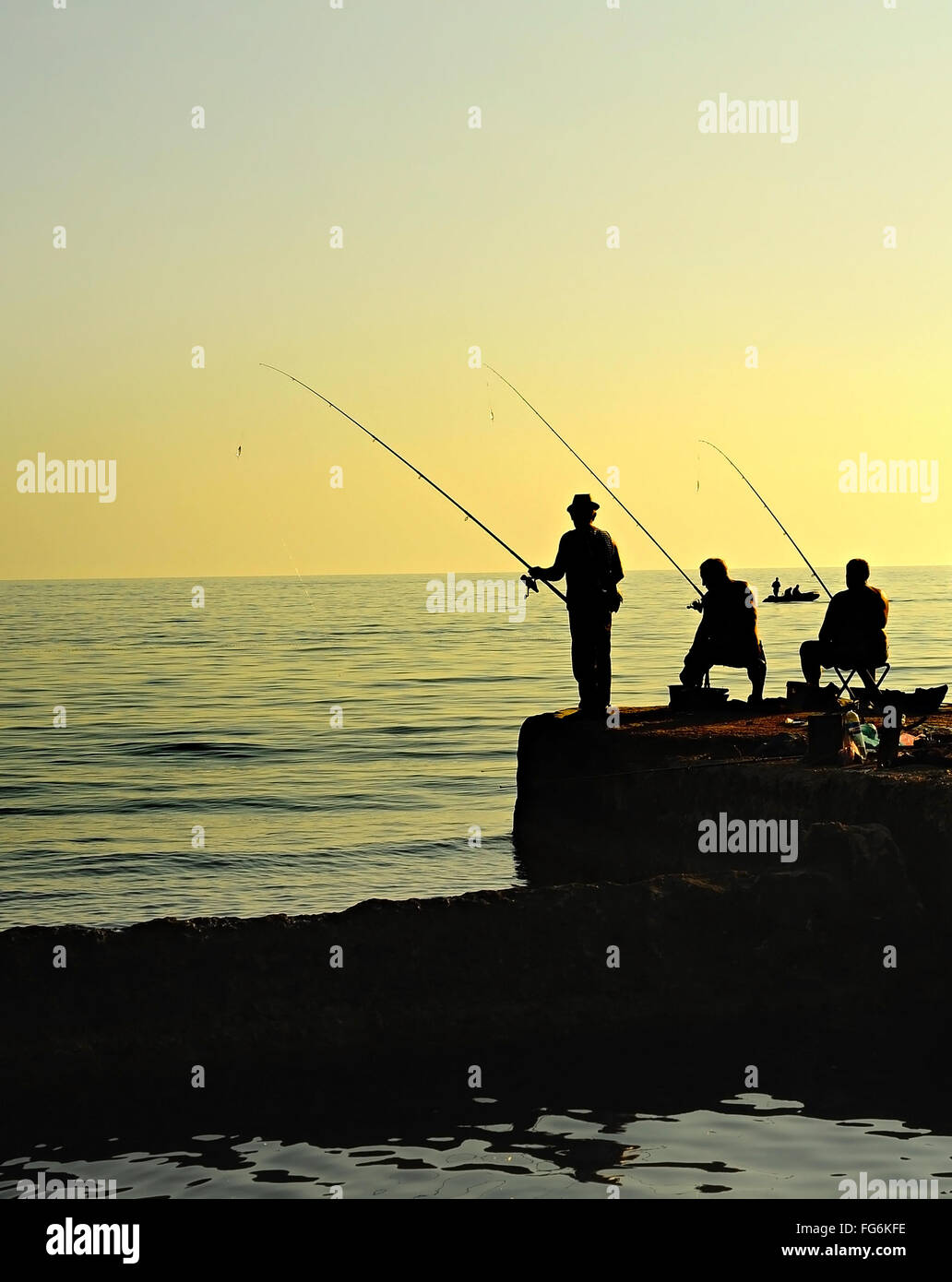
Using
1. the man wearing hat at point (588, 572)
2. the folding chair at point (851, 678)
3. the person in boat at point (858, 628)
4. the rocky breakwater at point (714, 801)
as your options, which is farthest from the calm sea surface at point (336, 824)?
the person in boat at point (858, 628)

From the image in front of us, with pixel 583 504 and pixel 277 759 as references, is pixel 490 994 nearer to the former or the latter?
pixel 583 504

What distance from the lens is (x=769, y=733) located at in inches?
463

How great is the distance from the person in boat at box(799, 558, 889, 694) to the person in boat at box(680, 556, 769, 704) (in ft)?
4.31

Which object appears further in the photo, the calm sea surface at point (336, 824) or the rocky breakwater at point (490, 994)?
the rocky breakwater at point (490, 994)

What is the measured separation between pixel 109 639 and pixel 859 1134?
51880 millimetres

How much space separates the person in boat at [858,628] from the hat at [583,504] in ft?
6.64

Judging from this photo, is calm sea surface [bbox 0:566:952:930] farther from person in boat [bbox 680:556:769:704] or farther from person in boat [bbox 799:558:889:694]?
person in boat [bbox 799:558:889:694]

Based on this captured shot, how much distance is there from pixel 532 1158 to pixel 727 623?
302 inches

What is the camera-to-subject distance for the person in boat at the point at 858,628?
39.0 ft

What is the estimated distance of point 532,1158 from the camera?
21.0ft

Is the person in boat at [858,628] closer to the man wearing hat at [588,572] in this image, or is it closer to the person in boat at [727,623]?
the person in boat at [727,623]
